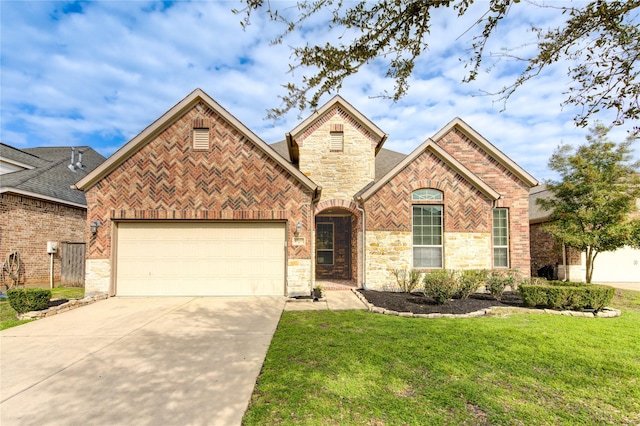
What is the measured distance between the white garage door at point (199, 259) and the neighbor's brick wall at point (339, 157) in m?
3.70

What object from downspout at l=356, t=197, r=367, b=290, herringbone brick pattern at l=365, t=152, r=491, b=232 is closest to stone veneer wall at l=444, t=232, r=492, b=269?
herringbone brick pattern at l=365, t=152, r=491, b=232

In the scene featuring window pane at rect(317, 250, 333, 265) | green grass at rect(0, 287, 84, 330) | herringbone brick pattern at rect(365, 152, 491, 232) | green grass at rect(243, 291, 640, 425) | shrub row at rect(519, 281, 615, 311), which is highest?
herringbone brick pattern at rect(365, 152, 491, 232)

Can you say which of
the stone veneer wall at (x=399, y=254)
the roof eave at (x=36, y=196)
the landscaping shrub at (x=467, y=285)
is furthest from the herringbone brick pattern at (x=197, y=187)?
the landscaping shrub at (x=467, y=285)

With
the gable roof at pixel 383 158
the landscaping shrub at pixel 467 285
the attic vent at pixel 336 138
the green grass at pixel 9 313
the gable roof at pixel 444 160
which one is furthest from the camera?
the gable roof at pixel 383 158

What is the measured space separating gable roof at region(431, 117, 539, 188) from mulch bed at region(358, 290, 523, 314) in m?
4.95

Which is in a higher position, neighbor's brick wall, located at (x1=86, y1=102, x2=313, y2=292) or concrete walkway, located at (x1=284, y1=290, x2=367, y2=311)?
neighbor's brick wall, located at (x1=86, y1=102, x2=313, y2=292)

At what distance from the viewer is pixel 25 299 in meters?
7.34

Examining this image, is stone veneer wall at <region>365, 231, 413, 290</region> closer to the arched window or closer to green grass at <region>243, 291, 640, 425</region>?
the arched window

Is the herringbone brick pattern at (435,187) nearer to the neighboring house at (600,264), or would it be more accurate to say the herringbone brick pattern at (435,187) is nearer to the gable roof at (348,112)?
the gable roof at (348,112)

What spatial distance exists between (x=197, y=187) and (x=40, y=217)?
740 centimetres

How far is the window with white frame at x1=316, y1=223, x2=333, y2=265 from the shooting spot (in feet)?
47.5

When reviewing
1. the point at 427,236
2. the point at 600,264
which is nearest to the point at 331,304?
the point at 427,236

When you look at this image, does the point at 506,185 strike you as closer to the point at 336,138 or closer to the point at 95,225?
the point at 336,138

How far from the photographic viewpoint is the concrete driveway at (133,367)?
11.0 feet
